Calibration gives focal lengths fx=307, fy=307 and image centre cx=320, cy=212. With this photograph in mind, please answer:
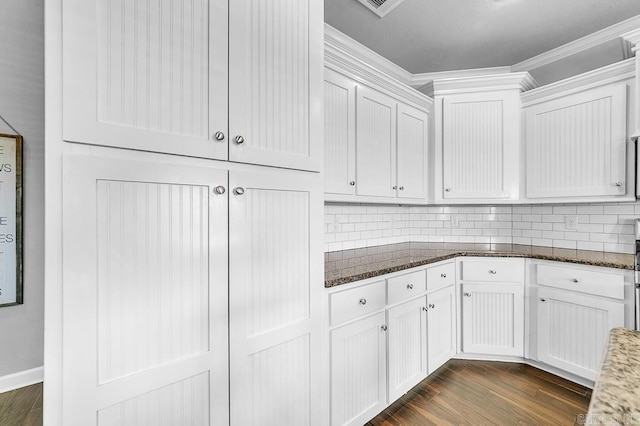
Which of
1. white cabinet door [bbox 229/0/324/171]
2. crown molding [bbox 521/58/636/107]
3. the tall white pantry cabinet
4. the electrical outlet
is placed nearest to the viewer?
the tall white pantry cabinet

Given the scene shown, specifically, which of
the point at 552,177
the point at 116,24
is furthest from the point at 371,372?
the point at 552,177

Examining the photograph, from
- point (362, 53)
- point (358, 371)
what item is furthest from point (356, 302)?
point (362, 53)

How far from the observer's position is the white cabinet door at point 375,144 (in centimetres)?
211

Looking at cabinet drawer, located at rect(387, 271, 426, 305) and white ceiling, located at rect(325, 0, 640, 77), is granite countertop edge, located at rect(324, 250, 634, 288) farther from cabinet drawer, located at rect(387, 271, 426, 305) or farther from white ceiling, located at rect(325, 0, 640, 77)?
white ceiling, located at rect(325, 0, 640, 77)

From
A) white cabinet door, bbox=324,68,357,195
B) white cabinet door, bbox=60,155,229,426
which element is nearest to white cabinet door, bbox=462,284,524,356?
white cabinet door, bbox=324,68,357,195

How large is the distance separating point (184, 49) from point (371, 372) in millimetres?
1708

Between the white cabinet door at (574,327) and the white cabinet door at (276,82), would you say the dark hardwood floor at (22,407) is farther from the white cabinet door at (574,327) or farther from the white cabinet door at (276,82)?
the white cabinet door at (574,327)

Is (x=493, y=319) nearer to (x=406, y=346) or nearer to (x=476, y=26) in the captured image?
(x=406, y=346)

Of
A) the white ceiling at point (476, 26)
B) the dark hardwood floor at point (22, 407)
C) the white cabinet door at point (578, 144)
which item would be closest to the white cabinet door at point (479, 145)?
the white cabinet door at point (578, 144)

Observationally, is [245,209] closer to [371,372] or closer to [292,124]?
[292,124]

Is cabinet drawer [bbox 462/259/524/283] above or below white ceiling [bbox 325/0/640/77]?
below

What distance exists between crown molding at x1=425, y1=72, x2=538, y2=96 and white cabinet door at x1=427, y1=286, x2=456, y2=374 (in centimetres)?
168

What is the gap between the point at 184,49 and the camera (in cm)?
97

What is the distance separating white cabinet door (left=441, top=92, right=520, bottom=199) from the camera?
2.58 meters
